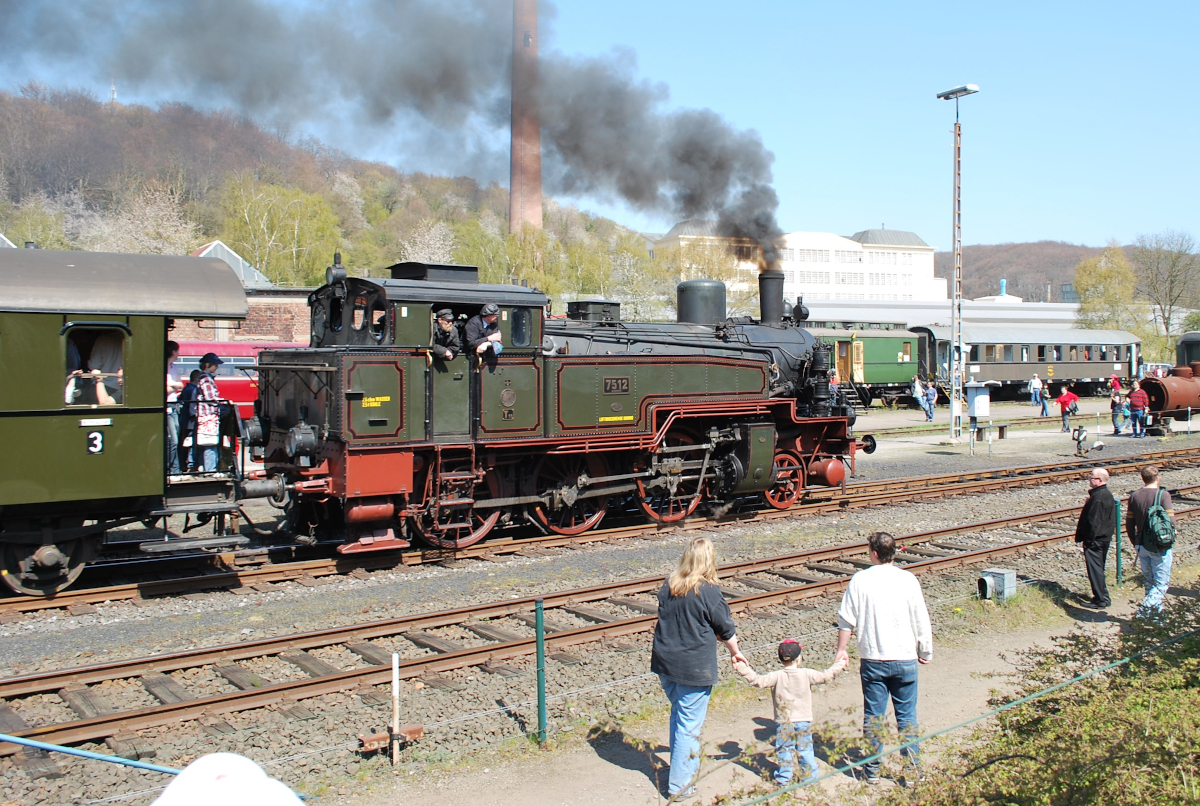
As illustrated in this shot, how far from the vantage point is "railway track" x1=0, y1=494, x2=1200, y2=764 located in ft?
21.4

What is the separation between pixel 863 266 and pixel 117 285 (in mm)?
97589

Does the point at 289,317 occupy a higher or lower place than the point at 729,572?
higher

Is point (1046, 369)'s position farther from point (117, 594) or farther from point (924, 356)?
point (117, 594)

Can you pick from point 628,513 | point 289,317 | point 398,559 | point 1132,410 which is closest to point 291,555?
point 398,559

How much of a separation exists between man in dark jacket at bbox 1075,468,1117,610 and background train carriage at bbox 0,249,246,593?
8987 mm

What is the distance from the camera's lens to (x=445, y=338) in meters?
10.9

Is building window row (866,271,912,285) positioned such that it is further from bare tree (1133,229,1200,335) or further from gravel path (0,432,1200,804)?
gravel path (0,432,1200,804)

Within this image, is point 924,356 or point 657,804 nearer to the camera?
point 657,804

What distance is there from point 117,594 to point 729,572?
257 inches

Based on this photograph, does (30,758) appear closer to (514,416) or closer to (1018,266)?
(514,416)

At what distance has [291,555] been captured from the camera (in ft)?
37.9

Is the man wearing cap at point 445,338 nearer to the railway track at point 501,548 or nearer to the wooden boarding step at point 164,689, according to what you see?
the railway track at point 501,548

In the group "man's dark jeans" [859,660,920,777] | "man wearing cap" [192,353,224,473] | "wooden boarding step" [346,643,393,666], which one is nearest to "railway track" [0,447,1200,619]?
"man wearing cap" [192,353,224,473]

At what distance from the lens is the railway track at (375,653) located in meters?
6.54
